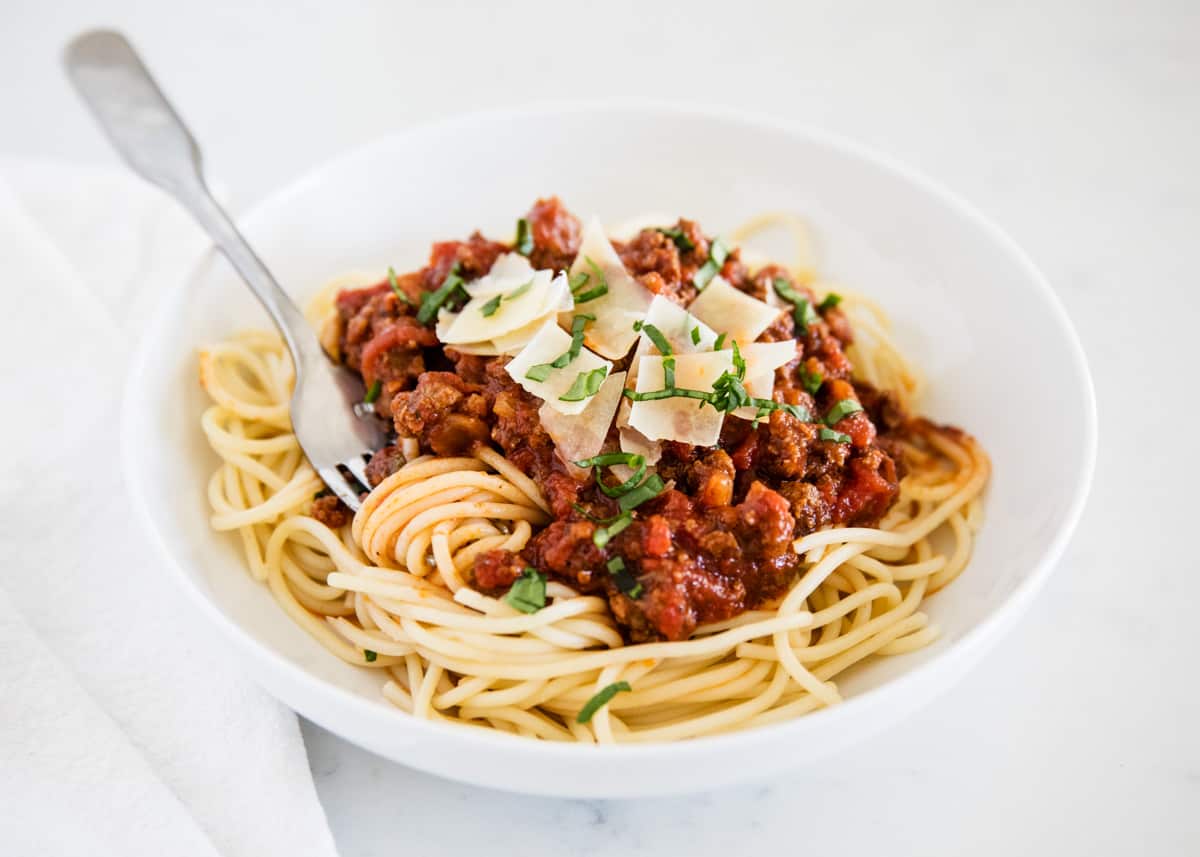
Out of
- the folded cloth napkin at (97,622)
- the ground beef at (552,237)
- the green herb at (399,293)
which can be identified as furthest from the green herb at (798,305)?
the folded cloth napkin at (97,622)

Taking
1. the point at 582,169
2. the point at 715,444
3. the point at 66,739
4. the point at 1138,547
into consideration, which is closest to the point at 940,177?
the point at 582,169

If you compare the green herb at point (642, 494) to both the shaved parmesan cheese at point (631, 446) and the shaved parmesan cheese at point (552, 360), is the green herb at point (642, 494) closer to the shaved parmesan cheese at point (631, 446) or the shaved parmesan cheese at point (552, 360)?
the shaved parmesan cheese at point (631, 446)

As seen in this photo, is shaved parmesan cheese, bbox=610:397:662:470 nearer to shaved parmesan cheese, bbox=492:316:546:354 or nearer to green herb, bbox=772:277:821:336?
shaved parmesan cheese, bbox=492:316:546:354

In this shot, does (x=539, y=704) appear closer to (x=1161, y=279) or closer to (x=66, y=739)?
(x=66, y=739)

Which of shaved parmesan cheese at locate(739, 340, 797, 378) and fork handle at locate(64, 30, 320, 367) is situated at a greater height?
fork handle at locate(64, 30, 320, 367)

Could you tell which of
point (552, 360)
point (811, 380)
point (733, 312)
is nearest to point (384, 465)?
point (552, 360)

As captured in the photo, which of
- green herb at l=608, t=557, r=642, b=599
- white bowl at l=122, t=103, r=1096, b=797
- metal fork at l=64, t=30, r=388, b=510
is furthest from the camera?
metal fork at l=64, t=30, r=388, b=510

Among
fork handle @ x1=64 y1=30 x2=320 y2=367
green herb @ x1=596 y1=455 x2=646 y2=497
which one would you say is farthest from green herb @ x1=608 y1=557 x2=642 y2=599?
fork handle @ x1=64 y1=30 x2=320 y2=367
